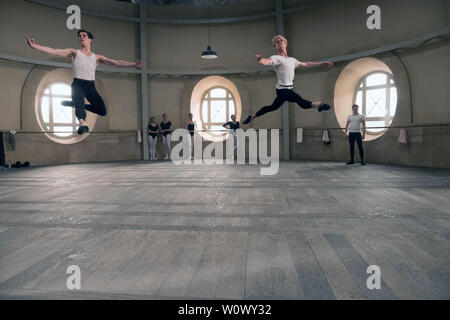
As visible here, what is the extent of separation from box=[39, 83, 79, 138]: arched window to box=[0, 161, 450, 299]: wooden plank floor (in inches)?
249

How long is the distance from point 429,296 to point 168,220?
231 cm

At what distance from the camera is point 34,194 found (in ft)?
16.3

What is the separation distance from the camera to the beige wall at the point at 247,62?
862cm

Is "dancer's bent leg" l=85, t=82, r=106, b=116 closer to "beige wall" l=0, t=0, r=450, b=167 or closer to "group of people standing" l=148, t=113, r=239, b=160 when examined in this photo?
"beige wall" l=0, t=0, r=450, b=167

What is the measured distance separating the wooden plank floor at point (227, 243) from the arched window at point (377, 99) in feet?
18.4

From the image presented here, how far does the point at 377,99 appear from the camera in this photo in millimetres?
10422

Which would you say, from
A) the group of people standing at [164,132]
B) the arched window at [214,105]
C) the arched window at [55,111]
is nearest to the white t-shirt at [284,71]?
the group of people standing at [164,132]

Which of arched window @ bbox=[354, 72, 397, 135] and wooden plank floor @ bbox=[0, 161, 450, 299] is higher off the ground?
arched window @ bbox=[354, 72, 397, 135]

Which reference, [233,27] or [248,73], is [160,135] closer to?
[248,73]

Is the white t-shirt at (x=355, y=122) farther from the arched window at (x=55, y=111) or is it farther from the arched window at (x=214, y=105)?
the arched window at (x=55, y=111)

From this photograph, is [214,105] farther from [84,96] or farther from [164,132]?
[84,96]

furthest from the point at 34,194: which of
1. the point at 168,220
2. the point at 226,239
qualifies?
the point at 226,239

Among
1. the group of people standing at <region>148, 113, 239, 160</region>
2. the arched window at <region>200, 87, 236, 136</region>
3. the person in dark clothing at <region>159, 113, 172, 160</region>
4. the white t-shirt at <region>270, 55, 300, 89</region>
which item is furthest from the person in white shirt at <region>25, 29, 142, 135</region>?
the arched window at <region>200, 87, 236, 136</region>

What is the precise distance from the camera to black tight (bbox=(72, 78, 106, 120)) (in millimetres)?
3998
